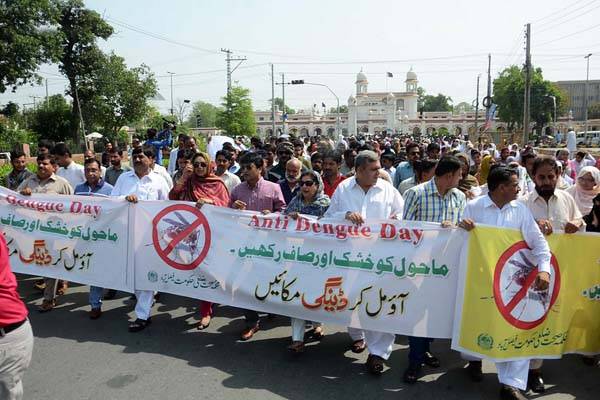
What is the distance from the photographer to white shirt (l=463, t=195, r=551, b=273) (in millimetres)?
3648

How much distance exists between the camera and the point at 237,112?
51938mm

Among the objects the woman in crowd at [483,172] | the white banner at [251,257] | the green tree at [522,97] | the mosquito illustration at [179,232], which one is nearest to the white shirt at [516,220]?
the white banner at [251,257]

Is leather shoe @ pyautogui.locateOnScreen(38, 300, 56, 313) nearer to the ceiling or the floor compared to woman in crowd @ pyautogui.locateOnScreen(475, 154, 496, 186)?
nearer to the floor

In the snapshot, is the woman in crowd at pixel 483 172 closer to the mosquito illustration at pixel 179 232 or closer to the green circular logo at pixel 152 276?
the mosquito illustration at pixel 179 232

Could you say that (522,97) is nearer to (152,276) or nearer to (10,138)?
(10,138)

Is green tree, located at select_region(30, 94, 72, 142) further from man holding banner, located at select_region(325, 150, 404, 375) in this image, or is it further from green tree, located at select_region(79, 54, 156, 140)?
man holding banner, located at select_region(325, 150, 404, 375)

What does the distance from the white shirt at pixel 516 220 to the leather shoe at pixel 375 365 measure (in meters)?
1.34

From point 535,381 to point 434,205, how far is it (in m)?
1.52

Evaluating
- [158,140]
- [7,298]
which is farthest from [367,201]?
[158,140]

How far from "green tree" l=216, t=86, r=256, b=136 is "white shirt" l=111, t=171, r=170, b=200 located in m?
46.2

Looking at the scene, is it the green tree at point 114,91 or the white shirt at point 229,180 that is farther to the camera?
the green tree at point 114,91

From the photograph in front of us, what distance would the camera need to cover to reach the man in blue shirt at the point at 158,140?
1128 cm

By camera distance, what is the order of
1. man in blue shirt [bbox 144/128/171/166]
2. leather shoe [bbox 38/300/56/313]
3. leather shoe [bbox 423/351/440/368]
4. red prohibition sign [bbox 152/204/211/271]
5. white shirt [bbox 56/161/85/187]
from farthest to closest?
1. man in blue shirt [bbox 144/128/171/166]
2. white shirt [bbox 56/161/85/187]
3. leather shoe [bbox 38/300/56/313]
4. red prohibition sign [bbox 152/204/211/271]
5. leather shoe [bbox 423/351/440/368]

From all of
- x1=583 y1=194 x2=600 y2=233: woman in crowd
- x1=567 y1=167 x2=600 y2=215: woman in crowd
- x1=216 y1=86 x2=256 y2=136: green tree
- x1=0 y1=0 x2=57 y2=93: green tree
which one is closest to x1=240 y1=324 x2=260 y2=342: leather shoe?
x1=583 y1=194 x2=600 y2=233: woman in crowd
